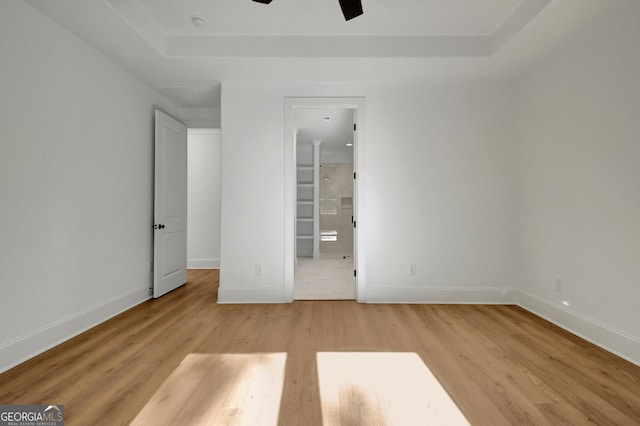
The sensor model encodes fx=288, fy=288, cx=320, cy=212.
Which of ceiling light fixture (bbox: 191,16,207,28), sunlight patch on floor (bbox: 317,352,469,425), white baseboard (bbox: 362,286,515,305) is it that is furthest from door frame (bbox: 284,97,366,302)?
sunlight patch on floor (bbox: 317,352,469,425)

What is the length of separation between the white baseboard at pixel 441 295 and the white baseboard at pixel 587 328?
235 mm

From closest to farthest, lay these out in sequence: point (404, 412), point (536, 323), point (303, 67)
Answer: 1. point (404, 412)
2. point (536, 323)
3. point (303, 67)

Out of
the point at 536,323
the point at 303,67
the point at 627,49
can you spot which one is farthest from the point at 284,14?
the point at 536,323

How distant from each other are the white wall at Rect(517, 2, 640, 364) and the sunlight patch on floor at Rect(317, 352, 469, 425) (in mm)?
1652

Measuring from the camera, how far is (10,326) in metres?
2.02

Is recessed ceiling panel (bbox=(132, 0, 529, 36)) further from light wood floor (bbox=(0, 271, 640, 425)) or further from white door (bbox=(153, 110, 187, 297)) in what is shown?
light wood floor (bbox=(0, 271, 640, 425))

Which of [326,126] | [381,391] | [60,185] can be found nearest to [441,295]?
[381,391]

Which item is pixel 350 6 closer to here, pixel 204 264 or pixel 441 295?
pixel 441 295

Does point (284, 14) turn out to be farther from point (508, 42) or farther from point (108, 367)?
point (108, 367)

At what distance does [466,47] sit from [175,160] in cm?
381

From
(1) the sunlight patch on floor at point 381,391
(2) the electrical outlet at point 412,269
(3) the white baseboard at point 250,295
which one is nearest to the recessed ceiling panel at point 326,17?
(2) the electrical outlet at point 412,269

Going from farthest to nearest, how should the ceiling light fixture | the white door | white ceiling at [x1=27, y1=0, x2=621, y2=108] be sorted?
the white door < the ceiling light fixture < white ceiling at [x1=27, y1=0, x2=621, y2=108]

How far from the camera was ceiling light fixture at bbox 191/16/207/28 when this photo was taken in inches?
105

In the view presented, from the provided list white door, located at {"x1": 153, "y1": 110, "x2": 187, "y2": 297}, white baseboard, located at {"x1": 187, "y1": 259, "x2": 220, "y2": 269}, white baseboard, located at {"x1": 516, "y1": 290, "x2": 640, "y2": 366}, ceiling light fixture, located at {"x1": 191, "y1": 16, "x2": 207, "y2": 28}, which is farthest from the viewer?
white baseboard, located at {"x1": 187, "y1": 259, "x2": 220, "y2": 269}
